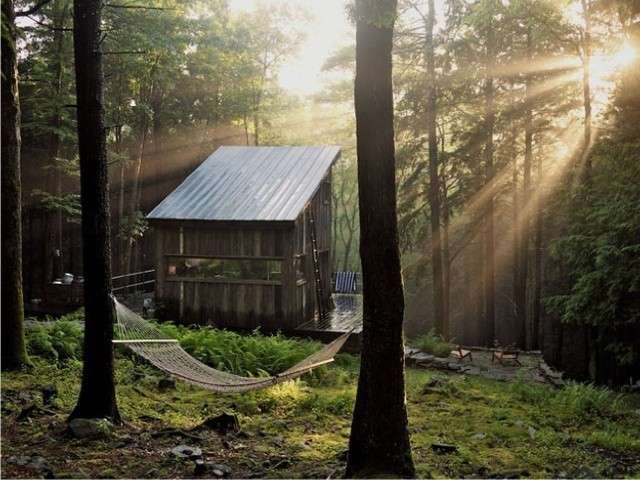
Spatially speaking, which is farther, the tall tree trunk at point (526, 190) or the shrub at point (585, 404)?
the tall tree trunk at point (526, 190)

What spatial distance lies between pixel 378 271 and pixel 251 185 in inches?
373

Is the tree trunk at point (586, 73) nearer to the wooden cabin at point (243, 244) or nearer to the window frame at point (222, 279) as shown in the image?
the wooden cabin at point (243, 244)

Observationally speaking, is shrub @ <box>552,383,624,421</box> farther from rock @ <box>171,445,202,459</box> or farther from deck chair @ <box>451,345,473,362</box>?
rock @ <box>171,445,202,459</box>

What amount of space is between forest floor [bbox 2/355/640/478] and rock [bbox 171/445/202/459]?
6 centimetres

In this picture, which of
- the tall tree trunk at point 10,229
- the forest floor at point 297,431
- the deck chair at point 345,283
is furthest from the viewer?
the deck chair at point 345,283

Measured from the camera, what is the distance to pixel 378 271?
486 centimetres

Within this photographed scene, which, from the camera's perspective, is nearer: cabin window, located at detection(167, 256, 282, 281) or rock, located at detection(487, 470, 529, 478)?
rock, located at detection(487, 470, 529, 478)

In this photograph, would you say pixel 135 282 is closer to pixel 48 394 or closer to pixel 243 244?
pixel 243 244

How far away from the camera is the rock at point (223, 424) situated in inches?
255

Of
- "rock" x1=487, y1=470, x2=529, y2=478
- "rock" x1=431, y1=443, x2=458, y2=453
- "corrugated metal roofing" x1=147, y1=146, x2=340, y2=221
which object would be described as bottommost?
"rock" x1=487, y1=470, x2=529, y2=478

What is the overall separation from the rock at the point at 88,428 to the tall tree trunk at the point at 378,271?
8.27ft

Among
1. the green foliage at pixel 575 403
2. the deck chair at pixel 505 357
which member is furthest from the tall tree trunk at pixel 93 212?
the deck chair at pixel 505 357

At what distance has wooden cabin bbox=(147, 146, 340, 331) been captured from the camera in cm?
1265

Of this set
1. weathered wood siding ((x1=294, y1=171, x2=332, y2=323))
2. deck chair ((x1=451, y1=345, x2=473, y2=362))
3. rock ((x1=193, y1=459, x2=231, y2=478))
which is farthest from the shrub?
weathered wood siding ((x1=294, y1=171, x2=332, y2=323))
